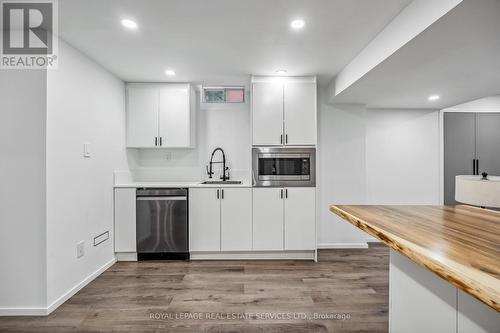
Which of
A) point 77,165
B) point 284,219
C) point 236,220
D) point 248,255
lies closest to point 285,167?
point 284,219

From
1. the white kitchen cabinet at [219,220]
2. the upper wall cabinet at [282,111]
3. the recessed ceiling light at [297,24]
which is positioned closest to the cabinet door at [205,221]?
the white kitchen cabinet at [219,220]

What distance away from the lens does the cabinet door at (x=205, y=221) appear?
3.32 metres

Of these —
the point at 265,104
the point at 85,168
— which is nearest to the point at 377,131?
the point at 265,104

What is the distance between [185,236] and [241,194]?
921 mm

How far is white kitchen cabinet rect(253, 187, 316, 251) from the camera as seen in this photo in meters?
3.32

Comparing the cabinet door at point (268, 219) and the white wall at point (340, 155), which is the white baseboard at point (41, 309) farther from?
the white wall at point (340, 155)

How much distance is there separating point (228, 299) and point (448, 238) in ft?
6.40

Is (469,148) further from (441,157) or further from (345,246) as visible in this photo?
(345,246)

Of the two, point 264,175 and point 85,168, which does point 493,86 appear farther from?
point 85,168

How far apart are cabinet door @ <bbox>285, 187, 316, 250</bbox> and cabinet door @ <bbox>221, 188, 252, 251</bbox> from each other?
507 mm

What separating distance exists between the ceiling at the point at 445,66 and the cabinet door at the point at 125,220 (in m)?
3.12

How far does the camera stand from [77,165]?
99.2 inches

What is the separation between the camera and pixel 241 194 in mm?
3334

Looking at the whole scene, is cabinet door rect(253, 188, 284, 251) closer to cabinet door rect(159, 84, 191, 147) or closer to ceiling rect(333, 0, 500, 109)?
cabinet door rect(159, 84, 191, 147)
